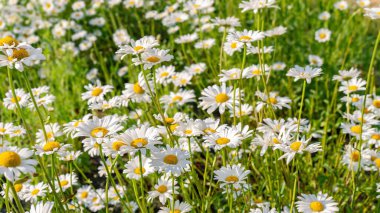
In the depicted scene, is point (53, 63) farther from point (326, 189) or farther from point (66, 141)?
point (326, 189)

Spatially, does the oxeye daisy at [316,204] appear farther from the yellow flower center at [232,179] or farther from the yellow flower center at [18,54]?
the yellow flower center at [18,54]

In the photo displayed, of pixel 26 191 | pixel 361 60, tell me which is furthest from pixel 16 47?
pixel 361 60

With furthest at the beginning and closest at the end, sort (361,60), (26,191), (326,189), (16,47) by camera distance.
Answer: (361,60) < (326,189) < (26,191) < (16,47)

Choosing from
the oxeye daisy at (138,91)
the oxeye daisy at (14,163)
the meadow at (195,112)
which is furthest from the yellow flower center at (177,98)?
the oxeye daisy at (14,163)

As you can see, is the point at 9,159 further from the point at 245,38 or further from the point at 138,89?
the point at 245,38

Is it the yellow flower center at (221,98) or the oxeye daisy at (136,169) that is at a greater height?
the yellow flower center at (221,98)

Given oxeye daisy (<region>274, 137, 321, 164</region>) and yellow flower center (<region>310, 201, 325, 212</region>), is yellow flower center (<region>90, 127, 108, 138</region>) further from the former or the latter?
yellow flower center (<region>310, 201, 325, 212</region>)
